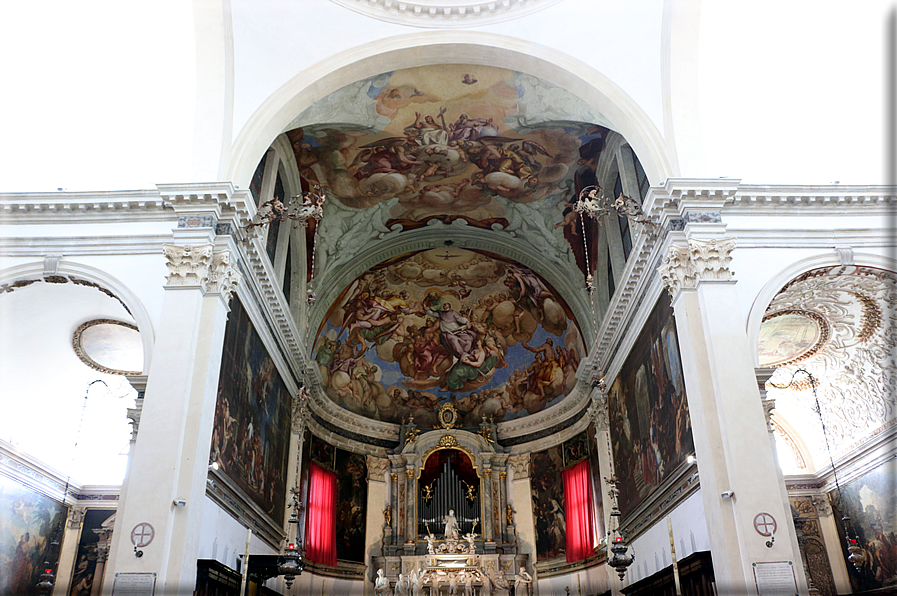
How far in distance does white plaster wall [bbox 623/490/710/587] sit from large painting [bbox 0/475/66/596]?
49.0 ft

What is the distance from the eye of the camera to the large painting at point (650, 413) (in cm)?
1344

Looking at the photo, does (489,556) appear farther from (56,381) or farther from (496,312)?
(56,381)

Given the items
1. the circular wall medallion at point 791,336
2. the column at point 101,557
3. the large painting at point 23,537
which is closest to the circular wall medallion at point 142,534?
the large painting at point 23,537

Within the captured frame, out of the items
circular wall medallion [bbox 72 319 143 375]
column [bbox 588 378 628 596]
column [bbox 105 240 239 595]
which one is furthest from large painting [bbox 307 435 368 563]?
column [bbox 105 240 239 595]

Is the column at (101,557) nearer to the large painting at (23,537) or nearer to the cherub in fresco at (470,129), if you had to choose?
the large painting at (23,537)

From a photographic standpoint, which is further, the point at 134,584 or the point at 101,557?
the point at 101,557

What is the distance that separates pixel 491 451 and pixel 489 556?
345cm

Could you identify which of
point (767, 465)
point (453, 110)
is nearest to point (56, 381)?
point (453, 110)

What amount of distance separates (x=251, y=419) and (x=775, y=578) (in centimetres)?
1048

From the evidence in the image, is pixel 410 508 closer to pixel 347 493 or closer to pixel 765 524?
pixel 347 493

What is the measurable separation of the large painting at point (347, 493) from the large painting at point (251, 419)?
9.47 feet

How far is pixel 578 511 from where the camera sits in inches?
835

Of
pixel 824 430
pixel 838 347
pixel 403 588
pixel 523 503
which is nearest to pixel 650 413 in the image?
pixel 838 347

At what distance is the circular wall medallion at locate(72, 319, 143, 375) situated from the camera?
1599 cm
